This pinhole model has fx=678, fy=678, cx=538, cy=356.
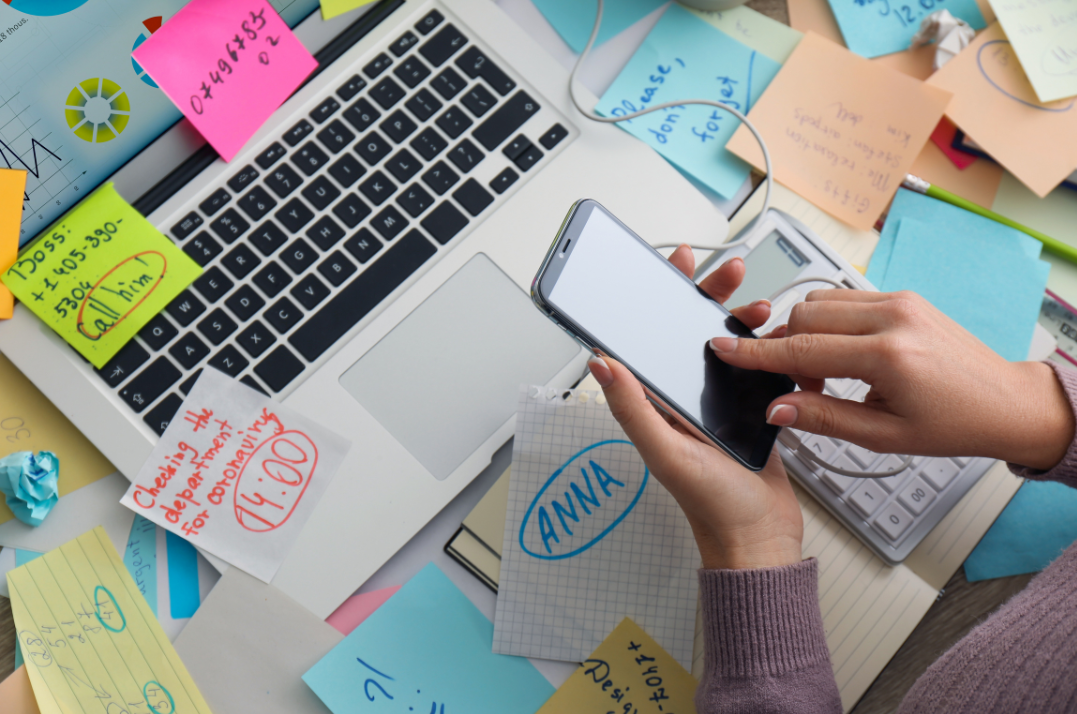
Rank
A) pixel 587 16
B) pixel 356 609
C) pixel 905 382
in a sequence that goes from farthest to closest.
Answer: pixel 587 16
pixel 356 609
pixel 905 382

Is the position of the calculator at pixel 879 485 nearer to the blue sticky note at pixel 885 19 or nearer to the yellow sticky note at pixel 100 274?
the blue sticky note at pixel 885 19

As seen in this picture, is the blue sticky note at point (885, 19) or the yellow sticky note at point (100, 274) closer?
the yellow sticky note at point (100, 274)

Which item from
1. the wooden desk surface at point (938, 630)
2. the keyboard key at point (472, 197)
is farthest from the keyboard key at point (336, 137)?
the wooden desk surface at point (938, 630)

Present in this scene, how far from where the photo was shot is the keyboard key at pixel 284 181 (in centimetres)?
57

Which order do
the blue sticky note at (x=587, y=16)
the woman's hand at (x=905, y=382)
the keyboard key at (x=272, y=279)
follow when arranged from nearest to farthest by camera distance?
the woman's hand at (x=905, y=382) < the keyboard key at (x=272, y=279) < the blue sticky note at (x=587, y=16)

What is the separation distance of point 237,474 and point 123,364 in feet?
0.41

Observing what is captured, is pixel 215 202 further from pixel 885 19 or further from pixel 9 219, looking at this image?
pixel 885 19

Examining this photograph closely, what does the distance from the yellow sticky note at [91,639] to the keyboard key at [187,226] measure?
0.26 m

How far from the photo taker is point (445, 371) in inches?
22.1

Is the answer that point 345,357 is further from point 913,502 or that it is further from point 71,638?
point 913,502

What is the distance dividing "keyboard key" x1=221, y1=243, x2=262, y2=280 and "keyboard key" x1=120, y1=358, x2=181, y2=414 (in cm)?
9

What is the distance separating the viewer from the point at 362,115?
0.59 m

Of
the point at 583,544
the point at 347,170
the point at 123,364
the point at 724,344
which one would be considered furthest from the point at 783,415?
the point at 123,364

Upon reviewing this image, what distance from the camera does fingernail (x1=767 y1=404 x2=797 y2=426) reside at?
48cm
